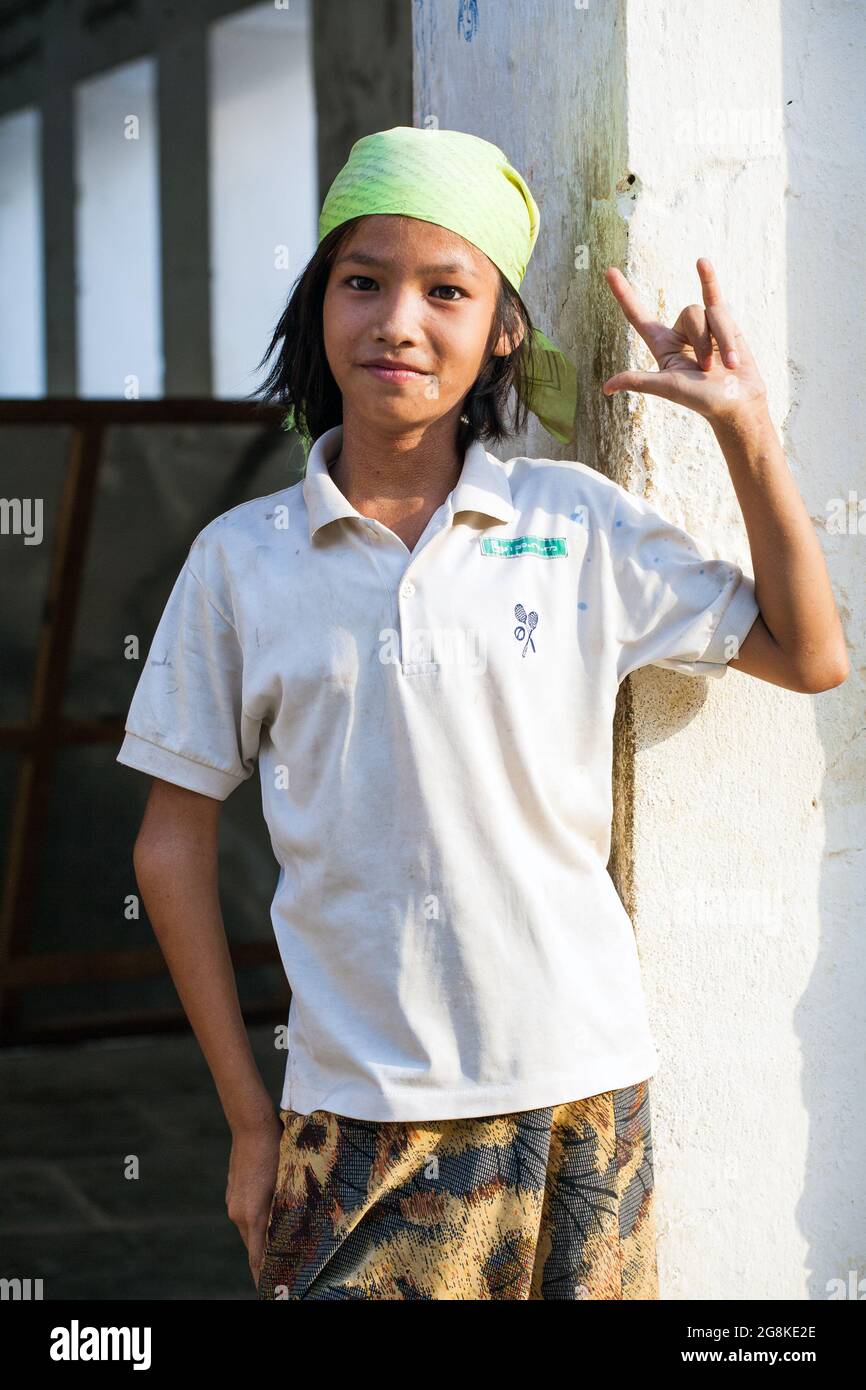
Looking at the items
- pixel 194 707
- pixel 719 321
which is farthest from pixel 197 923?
pixel 719 321

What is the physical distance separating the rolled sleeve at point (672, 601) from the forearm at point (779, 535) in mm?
46

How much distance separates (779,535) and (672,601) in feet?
0.42

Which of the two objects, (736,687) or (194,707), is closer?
(194,707)

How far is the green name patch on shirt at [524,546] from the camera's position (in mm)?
1614

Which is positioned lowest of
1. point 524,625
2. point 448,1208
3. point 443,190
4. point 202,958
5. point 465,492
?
point 448,1208

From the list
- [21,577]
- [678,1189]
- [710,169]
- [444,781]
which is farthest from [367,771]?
[21,577]

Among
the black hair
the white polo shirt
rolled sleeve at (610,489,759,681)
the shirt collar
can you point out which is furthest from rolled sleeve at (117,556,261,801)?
rolled sleeve at (610,489,759,681)

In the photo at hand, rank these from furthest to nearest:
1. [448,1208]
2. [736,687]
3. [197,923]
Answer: [736,687] < [197,923] < [448,1208]

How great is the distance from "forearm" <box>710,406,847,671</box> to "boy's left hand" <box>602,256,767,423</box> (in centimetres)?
2

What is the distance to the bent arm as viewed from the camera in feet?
5.55

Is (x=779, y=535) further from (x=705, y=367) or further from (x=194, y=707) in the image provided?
(x=194, y=707)

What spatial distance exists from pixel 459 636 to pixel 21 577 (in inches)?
185

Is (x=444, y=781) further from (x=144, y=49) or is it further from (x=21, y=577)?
(x=144, y=49)

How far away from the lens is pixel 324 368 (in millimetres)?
1770
